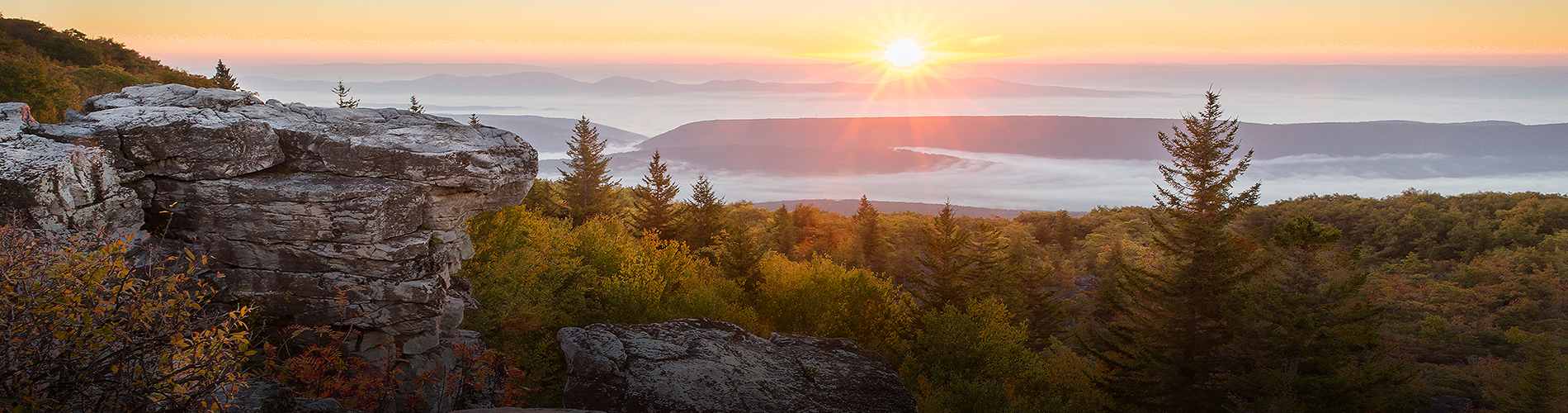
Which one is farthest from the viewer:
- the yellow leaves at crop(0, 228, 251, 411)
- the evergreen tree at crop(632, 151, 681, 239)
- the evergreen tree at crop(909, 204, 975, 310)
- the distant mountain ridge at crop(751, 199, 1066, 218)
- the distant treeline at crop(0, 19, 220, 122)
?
the distant mountain ridge at crop(751, 199, 1066, 218)

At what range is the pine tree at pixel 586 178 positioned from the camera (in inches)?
2034

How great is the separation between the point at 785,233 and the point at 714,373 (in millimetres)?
51475

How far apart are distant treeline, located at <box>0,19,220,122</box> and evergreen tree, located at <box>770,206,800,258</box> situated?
44.1 metres

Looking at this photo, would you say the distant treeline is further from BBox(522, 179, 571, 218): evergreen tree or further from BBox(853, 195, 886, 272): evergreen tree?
BBox(853, 195, 886, 272): evergreen tree

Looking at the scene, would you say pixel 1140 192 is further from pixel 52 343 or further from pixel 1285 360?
pixel 52 343

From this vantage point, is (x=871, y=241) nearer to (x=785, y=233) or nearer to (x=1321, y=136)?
(x=785, y=233)

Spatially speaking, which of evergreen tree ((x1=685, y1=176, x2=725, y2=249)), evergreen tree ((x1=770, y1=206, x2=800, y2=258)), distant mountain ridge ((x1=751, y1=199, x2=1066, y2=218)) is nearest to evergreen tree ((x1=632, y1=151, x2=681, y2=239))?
evergreen tree ((x1=685, y1=176, x2=725, y2=249))

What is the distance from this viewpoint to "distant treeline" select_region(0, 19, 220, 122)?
93.1ft

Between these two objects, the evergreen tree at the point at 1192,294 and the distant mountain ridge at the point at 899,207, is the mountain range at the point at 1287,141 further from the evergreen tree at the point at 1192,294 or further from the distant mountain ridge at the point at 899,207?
the evergreen tree at the point at 1192,294

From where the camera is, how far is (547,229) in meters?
35.6

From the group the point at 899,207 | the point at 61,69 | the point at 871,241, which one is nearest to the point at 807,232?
the point at 871,241

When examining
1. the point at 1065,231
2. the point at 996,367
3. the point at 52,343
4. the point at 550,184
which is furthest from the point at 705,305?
the point at 1065,231

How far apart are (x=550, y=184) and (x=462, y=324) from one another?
30.2 metres

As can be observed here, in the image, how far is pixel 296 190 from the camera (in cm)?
1673
